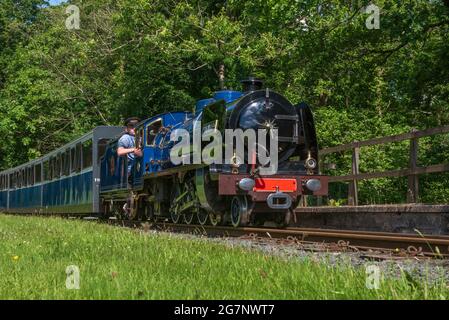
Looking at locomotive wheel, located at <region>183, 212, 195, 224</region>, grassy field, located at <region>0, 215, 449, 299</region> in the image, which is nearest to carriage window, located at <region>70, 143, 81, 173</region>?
locomotive wheel, located at <region>183, 212, 195, 224</region>

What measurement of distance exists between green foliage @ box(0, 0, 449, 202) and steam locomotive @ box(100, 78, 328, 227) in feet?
15.2

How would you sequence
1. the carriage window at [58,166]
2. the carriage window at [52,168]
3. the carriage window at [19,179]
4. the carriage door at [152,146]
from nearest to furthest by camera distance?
the carriage door at [152,146]
the carriage window at [58,166]
the carriage window at [52,168]
the carriage window at [19,179]

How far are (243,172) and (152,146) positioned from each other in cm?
388

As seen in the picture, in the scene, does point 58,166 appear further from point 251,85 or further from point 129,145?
point 251,85

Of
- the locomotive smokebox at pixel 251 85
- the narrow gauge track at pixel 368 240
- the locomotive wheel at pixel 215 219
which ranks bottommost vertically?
the narrow gauge track at pixel 368 240

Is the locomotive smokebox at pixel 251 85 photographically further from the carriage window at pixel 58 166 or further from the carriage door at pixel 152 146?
the carriage window at pixel 58 166

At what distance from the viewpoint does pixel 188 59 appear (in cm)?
2219

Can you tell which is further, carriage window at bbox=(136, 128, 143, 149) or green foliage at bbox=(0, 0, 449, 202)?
green foliage at bbox=(0, 0, 449, 202)

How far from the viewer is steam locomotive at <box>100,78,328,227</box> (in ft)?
31.6

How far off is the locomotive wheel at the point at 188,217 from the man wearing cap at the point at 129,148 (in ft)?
5.92

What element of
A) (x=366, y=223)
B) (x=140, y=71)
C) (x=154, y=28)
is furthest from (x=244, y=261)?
(x=140, y=71)

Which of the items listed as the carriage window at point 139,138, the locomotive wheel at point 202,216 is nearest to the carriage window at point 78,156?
the carriage window at point 139,138

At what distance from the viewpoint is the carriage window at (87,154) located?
16.9m

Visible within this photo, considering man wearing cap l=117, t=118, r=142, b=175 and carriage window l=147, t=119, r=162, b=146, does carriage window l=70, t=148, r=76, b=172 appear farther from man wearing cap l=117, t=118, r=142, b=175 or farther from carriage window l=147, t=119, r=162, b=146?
carriage window l=147, t=119, r=162, b=146
